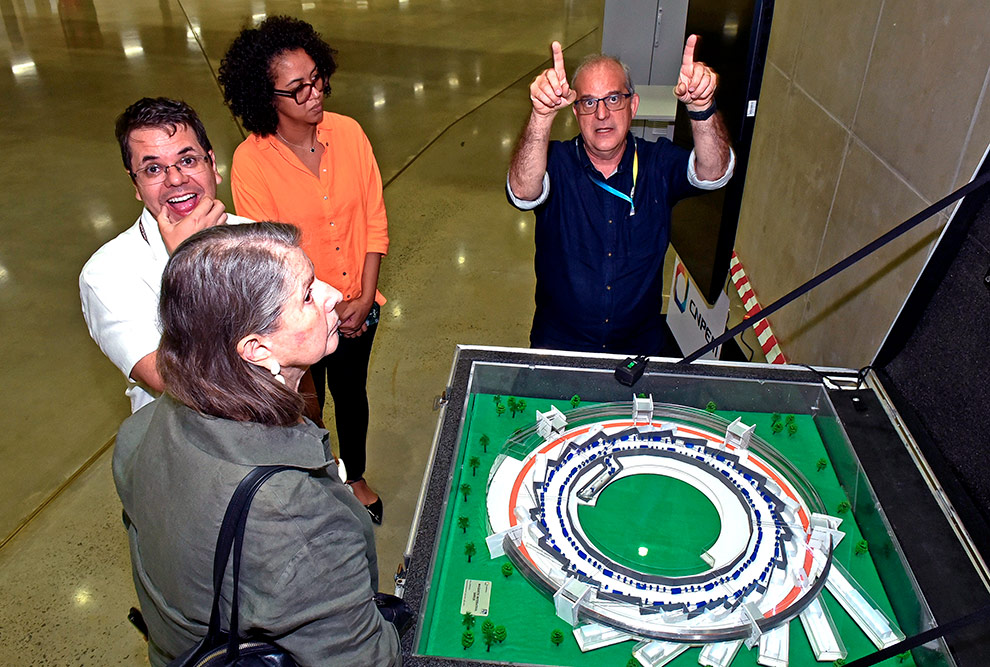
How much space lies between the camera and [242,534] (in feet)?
3.76

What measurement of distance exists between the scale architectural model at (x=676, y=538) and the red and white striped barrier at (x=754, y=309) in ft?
3.40

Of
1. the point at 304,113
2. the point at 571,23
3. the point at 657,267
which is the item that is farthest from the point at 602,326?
the point at 571,23

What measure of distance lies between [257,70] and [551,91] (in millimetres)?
993

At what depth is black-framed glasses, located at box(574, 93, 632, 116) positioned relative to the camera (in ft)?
7.16

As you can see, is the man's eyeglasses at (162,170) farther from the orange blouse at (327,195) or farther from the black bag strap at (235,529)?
the black bag strap at (235,529)

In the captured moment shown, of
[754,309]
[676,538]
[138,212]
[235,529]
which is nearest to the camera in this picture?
[235,529]

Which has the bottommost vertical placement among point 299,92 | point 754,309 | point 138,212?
point 138,212

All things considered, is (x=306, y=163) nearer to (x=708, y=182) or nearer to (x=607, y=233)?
(x=607, y=233)

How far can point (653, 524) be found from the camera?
5.34 feet

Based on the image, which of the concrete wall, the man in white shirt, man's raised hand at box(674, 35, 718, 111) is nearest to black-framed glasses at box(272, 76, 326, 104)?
the man in white shirt

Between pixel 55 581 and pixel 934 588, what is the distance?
3.01 m

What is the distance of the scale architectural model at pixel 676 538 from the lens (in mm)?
1394

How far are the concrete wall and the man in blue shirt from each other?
414 mm

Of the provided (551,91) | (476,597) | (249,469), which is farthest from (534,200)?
(249,469)
